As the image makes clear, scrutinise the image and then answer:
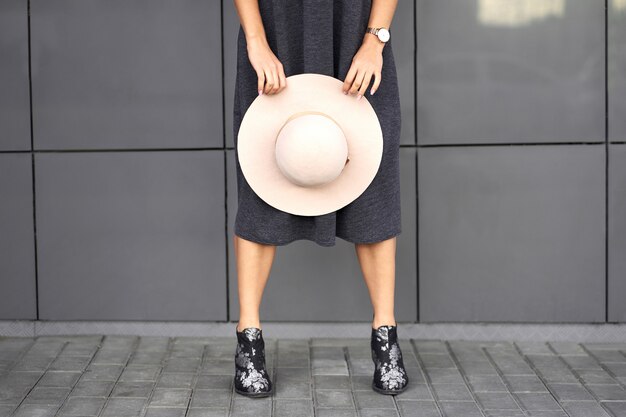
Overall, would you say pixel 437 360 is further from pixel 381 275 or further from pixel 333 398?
pixel 333 398

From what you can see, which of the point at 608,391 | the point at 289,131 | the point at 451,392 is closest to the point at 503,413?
the point at 451,392

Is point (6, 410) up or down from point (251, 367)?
down

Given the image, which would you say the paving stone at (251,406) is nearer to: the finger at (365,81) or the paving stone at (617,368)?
the finger at (365,81)

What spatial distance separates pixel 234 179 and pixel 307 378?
112cm

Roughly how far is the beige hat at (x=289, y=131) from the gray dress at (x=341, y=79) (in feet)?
0.19

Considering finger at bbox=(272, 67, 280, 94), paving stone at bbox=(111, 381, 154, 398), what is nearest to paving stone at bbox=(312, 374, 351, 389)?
paving stone at bbox=(111, 381, 154, 398)

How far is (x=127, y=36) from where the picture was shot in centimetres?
403

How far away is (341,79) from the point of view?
3143 millimetres

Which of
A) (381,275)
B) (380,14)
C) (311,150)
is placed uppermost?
(380,14)

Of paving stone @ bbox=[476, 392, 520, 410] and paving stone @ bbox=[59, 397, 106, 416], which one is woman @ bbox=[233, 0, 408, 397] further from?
paving stone @ bbox=[59, 397, 106, 416]

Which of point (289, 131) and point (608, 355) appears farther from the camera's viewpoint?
point (608, 355)

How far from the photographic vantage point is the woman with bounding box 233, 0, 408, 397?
121 inches

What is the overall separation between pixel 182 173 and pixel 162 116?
0.97 feet

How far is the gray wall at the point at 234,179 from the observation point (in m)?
3.97
